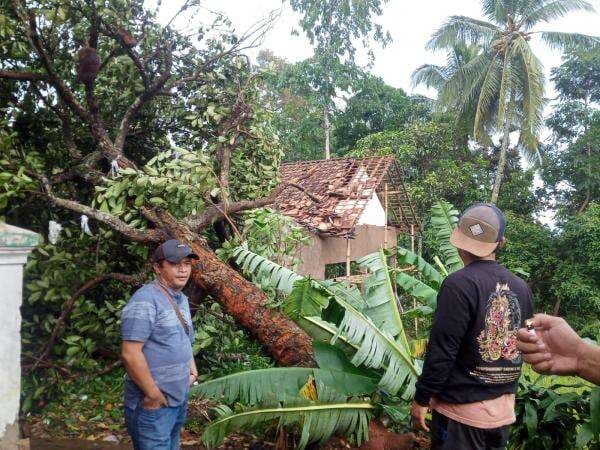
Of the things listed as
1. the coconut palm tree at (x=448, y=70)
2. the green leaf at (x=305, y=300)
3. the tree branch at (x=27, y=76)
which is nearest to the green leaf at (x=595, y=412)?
the green leaf at (x=305, y=300)

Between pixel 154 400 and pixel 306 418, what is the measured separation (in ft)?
4.12

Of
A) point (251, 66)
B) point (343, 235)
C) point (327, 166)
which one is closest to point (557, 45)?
point (327, 166)

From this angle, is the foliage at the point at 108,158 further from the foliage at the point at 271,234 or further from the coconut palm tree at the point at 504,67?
the coconut palm tree at the point at 504,67

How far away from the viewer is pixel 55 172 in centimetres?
581

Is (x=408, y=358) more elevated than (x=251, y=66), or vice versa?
(x=251, y=66)

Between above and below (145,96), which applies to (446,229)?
below

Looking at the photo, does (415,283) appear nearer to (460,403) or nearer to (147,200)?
(460,403)

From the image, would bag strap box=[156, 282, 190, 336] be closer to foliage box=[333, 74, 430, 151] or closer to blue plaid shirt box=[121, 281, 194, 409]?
blue plaid shirt box=[121, 281, 194, 409]

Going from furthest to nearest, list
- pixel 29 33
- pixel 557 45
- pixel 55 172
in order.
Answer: pixel 557 45
pixel 55 172
pixel 29 33

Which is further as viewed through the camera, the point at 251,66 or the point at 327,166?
the point at 327,166

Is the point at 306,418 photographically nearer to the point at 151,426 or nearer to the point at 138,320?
the point at 151,426

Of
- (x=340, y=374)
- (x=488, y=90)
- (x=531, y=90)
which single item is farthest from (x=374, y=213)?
(x=340, y=374)

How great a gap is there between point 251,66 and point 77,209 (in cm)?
254

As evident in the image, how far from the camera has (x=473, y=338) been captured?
2.82 m
